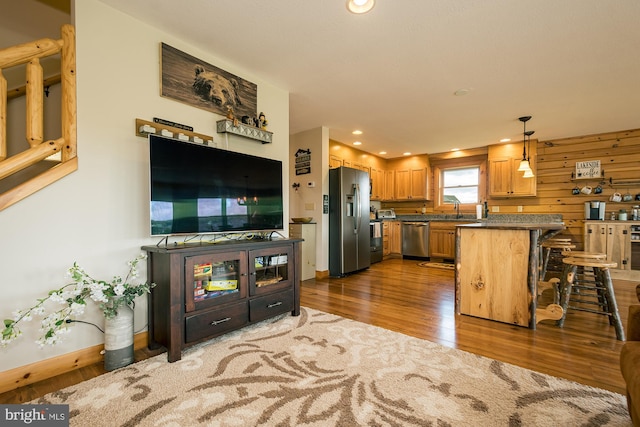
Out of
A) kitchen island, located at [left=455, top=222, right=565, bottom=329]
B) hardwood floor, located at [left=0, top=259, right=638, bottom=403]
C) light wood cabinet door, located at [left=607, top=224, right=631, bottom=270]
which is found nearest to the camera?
hardwood floor, located at [left=0, top=259, right=638, bottom=403]

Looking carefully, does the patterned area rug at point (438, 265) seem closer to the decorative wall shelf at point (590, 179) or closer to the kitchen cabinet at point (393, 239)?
the kitchen cabinet at point (393, 239)

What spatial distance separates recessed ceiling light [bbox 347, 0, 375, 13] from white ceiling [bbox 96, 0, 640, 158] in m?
0.06

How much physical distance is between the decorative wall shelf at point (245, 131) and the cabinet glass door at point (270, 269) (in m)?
1.17

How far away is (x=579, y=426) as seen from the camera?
1.35 m

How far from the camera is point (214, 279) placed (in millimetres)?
2248

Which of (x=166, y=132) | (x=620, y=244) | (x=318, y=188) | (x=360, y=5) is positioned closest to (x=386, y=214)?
(x=318, y=188)

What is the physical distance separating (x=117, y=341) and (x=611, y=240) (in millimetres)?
6796

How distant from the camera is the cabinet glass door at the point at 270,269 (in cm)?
244

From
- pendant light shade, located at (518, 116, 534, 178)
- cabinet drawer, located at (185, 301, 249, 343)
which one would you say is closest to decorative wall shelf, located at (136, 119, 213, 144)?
cabinet drawer, located at (185, 301, 249, 343)

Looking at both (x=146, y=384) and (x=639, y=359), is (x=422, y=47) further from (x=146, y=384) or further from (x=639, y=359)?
(x=146, y=384)

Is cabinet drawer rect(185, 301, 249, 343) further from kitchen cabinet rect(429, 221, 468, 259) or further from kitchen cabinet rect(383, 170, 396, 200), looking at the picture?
kitchen cabinet rect(383, 170, 396, 200)

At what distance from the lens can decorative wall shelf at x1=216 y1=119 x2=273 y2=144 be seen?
2.65m

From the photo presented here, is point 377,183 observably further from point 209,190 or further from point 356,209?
point 209,190

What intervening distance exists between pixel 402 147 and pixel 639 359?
553cm
